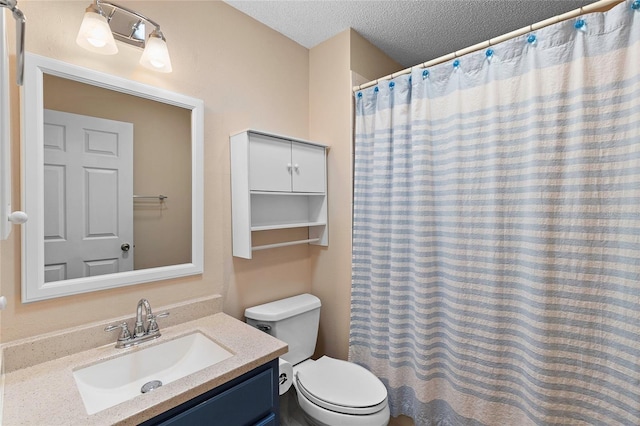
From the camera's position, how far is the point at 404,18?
1763mm

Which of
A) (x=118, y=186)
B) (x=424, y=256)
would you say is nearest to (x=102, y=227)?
(x=118, y=186)

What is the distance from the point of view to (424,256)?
5.05ft

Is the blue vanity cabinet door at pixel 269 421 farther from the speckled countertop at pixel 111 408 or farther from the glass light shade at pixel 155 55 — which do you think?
the glass light shade at pixel 155 55

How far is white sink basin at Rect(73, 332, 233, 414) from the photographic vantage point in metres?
1.09

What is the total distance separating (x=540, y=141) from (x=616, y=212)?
36 cm

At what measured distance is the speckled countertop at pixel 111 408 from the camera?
839 millimetres

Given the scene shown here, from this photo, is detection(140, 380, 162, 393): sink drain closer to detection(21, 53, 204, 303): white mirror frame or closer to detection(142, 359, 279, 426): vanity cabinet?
detection(142, 359, 279, 426): vanity cabinet

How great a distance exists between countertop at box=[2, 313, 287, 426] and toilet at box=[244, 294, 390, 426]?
34 cm

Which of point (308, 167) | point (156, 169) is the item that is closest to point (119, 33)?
point (156, 169)

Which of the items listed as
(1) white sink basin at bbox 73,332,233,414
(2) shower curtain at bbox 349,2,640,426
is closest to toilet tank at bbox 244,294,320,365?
(2) shower curtain at bbox 349,2,640,426

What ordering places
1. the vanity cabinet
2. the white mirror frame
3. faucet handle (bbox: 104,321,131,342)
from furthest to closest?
faucet handle (bbox: 104,321,131,342)
the white mirror frame
the vanity cabinet

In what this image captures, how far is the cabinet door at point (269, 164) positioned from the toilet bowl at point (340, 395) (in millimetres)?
1007

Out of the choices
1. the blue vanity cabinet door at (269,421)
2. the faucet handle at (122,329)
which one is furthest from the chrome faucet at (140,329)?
the blue vanity cabinet door at (269,421)

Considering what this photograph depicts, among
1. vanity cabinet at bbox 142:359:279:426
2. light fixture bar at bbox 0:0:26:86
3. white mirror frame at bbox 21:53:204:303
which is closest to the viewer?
light fixture bar at bbox 0:0:26:86
